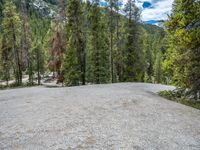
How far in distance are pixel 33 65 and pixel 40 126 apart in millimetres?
42360

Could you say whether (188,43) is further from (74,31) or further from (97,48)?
(74,31)

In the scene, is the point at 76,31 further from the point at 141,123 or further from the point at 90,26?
the point at 141,123

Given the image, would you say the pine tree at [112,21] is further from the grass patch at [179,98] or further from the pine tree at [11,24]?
the grass patch at [179,98]

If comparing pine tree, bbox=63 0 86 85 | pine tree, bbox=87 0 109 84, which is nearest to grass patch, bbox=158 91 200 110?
pine tree, bbox=87 0 109 84

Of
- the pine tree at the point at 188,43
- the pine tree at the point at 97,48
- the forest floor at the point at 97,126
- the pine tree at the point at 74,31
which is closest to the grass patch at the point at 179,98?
the pine tree at the point at 188,43

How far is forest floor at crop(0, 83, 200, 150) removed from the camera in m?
7.83

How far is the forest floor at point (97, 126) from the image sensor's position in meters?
7.83

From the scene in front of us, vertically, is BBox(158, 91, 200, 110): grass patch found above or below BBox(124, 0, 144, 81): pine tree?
below

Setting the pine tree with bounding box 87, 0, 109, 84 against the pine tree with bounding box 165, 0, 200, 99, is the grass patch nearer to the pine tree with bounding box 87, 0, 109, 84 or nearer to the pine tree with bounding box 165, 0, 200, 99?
the pine tree with bounding box 165, 0, 200, 99

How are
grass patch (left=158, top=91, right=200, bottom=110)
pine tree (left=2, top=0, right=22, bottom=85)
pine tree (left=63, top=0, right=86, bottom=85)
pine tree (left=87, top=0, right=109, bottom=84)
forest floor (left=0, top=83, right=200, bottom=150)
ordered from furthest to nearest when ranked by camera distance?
pine tree (left=2, top=0, right=22, bottom=85), pine tree (left=87, top=0, right=109, bottom=84), pine tree (left=63, top=0, right=86, bottom=85), grass patch (left=158, top=91, right=200, bottom=110), forest floor (left=0, top=83, right=200, bottom=150)

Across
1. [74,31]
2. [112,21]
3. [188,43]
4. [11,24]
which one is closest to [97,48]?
[74,31]

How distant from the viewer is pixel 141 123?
10086 millimetres

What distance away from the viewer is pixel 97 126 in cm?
938

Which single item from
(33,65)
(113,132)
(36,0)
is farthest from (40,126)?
(36,0)
